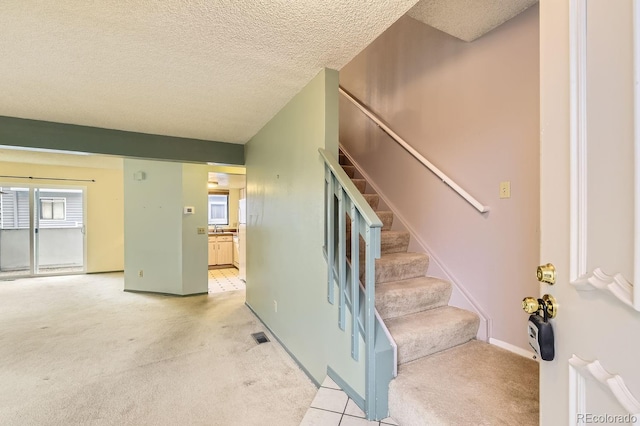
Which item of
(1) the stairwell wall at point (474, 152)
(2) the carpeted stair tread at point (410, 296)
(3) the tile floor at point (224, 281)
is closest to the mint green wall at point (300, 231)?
(2) the carpeted stair tread at point (410, 296)

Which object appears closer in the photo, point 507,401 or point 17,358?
point 507,401

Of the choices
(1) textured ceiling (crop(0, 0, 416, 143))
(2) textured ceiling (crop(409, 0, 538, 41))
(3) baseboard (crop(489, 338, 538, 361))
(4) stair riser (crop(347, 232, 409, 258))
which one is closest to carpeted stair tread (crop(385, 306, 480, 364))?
(3) baseboard (crop(489, 338, 538, 361))

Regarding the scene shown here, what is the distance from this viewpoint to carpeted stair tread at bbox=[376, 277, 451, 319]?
6.30 ft

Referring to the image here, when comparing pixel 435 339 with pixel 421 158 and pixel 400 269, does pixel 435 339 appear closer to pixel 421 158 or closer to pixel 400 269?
pixel 400 269

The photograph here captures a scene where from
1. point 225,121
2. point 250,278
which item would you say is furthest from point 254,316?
point 225,121

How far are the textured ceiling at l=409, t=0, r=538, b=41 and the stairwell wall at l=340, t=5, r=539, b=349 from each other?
0.27 feet

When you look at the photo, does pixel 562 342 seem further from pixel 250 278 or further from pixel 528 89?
pixel 250 278

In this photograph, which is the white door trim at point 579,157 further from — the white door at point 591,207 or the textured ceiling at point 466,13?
the textured ceiling at point 466,13

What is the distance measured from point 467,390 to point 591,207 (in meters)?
1.23

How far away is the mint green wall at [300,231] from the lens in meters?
1.90

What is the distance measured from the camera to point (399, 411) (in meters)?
1.41

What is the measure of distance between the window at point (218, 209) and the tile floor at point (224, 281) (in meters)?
1.52

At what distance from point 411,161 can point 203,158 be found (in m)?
2.49

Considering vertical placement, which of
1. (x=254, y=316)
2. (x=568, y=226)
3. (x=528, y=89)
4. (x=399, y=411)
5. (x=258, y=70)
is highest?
(x=258, y=70)
